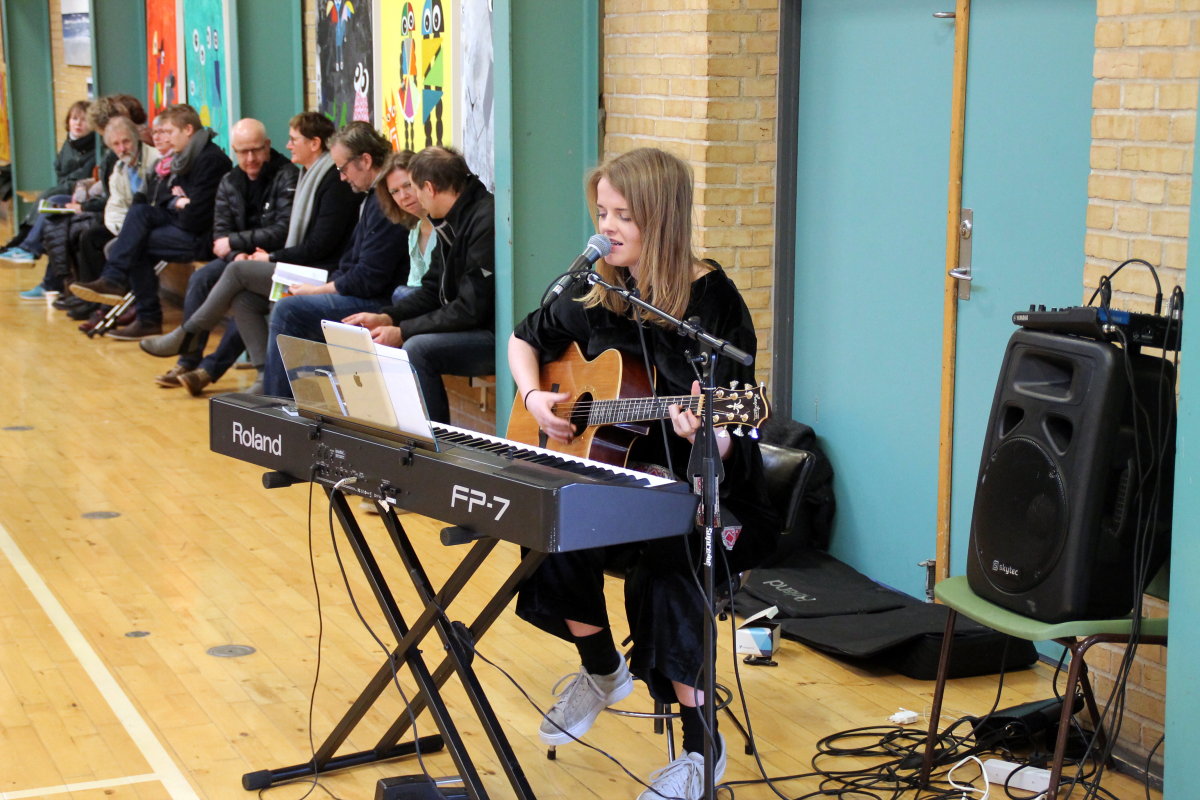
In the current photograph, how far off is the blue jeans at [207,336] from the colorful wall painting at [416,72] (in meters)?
1.32

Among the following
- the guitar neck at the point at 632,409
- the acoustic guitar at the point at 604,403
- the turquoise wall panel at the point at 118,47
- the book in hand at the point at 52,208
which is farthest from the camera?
the turquoise wall panel at the point at 118,47

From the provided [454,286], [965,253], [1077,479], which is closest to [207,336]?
[454,286]

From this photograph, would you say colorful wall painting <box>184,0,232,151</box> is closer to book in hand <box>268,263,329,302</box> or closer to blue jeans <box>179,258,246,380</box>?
blue jeans <box>179,258,246,380</box>

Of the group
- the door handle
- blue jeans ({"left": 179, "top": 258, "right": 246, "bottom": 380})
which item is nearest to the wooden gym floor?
the door handle

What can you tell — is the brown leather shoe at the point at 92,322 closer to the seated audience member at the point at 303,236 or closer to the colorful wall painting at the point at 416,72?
the seated audience member at the point at 303,236

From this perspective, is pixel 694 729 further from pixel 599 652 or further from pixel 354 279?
pixel 354 279

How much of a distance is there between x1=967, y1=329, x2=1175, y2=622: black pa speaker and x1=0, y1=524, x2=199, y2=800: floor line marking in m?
1.86

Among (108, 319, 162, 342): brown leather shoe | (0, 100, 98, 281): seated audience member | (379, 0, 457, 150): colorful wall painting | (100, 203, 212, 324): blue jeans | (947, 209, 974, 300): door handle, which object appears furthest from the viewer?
(0, 100, 98, 281): seated audience member

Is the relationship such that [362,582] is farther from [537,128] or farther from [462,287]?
[537,128]

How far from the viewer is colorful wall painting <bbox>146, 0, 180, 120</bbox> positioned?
431 inches

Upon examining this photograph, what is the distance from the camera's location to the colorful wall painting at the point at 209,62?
945 centimetres

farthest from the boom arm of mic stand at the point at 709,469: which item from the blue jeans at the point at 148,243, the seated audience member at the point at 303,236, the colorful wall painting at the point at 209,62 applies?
the colorful wall painting at the point at 209,62

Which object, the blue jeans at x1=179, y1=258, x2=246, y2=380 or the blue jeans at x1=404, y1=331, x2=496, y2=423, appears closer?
the blue jeans at x1=404, y1=331, x2=496, y2=423

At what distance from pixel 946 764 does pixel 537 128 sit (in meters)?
2.98
